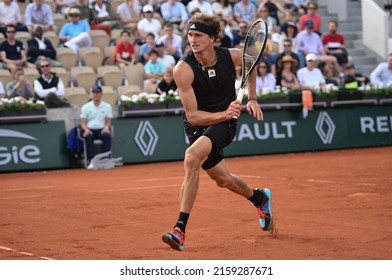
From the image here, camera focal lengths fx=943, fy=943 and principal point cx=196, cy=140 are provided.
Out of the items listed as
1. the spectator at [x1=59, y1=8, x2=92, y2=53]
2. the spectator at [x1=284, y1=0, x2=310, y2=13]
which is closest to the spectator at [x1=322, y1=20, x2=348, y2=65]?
the spectator at [x1=284, y1=0, x2=310, y2=13]

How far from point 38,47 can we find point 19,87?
5.22 feet

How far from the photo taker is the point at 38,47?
1973 centimetres

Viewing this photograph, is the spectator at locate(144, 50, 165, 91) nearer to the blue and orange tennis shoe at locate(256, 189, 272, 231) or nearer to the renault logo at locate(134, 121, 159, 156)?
the renault logo at locate(134, 121, 159, 156)

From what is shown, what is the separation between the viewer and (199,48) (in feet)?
27.6

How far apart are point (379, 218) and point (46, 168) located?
9.33 meters

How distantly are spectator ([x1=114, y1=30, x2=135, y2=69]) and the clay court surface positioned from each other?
157 inches

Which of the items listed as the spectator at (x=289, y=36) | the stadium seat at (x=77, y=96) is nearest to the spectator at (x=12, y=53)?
the stadium seat at (x=77, y=96)

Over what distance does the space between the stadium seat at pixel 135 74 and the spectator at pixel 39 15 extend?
2106 mm

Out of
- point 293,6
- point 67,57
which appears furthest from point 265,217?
point 293,6

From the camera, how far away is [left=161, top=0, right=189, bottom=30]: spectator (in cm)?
2273

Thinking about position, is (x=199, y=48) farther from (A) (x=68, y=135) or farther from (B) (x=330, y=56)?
(B) (x=330, y=56)

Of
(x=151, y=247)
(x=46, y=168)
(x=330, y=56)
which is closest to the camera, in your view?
(x=151, y=247)
